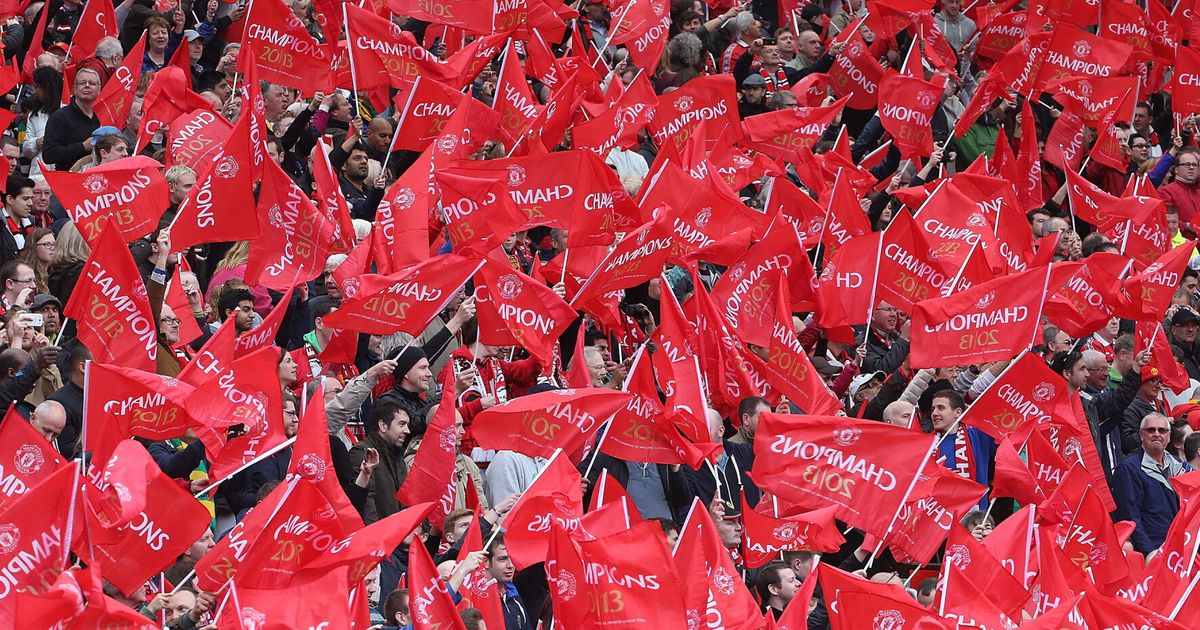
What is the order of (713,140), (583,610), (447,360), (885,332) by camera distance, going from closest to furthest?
(583,610)
(447,360)
(885,332)
(713,140)

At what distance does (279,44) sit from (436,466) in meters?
4.47

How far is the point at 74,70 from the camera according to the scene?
47.9 feet

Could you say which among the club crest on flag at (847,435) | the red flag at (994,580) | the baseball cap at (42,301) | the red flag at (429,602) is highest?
the baseball cap at (42,301)

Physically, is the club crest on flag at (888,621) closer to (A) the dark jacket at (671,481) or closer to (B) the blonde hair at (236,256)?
(A) the dark jacket at (671,481)

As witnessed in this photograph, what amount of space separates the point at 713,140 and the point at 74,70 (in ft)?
14.3

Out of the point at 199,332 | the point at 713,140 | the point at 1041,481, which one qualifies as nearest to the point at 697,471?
the point at 1041,481

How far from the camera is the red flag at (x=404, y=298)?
39.1ft

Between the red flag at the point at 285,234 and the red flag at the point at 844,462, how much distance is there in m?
3.08

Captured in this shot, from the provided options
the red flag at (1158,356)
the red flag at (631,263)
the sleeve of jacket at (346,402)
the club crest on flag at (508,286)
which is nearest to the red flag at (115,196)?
the sleeve of jacket at (346,402)

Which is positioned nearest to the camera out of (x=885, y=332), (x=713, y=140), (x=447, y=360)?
(x=447, y=360)

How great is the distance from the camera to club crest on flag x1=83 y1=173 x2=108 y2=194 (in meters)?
12.0

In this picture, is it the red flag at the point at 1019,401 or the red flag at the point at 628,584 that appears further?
the red flag at the point at 1019,401

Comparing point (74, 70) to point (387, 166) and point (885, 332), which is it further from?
point (885, 332)

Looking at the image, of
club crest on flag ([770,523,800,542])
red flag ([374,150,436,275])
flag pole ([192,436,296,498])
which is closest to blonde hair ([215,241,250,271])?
red flag ([374,150,436,275])
